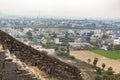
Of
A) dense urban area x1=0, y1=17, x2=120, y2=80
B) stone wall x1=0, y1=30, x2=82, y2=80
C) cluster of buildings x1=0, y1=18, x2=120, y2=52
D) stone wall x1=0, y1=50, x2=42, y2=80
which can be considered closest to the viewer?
stone wall x1=0, y1=50, x2=42, y2=80

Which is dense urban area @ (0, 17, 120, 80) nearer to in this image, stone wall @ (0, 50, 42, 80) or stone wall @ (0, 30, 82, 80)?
stone wall @ (0, 30, 82, 80)

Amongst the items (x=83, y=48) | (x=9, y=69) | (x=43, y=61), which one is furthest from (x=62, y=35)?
(x=9, y=69)

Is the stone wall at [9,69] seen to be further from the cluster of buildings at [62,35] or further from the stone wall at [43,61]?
the cluster of buildings at [62,35]

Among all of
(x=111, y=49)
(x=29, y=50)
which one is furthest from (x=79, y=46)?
(x=29, y=50)

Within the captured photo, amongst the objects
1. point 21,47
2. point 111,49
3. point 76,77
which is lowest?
point 111,49

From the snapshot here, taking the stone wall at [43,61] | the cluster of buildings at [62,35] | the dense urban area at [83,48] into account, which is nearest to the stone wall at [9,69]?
the stone wall at [43,61]

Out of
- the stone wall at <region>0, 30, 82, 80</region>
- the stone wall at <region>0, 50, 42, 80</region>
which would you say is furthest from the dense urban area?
the stone wall at <region>0, 50, 42, 80</region>

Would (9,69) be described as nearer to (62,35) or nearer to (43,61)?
(43,61)

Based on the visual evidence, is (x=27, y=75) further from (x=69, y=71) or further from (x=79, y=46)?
(x=79, y=46)
